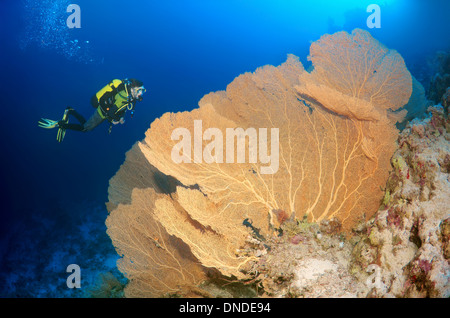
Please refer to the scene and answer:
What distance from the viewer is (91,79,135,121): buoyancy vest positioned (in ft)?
18.4

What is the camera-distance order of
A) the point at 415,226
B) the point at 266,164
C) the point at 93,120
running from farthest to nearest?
the point at 93,120 < the point at 266,164 < the point at 415,226

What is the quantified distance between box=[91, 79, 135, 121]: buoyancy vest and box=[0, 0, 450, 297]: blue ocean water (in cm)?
507

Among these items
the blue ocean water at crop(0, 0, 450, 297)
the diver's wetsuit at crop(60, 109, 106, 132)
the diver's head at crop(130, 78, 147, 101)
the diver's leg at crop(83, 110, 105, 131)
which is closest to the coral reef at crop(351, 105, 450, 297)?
the diver's head at crop(130, 78, 147, 101)

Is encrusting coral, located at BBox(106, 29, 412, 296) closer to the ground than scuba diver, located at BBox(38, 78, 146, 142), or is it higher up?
closer to the ground

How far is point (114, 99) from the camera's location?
579 cm

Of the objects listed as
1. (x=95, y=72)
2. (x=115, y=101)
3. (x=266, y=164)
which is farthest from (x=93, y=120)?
(x=95, y=72)

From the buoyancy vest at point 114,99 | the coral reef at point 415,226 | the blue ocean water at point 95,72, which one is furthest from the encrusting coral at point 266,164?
the blue ocean water at point 95,72

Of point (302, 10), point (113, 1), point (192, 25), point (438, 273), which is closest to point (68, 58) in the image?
point (113, 1)

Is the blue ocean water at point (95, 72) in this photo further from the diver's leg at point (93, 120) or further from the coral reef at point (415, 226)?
the coral reef at point (415, 226)

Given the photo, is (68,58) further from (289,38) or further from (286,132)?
(289,38)

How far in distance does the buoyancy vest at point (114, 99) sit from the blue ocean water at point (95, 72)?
16.6 feet

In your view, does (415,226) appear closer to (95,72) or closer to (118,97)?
(118,97)

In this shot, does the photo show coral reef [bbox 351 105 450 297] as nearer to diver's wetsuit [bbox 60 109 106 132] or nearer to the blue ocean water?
diver's wetsuit [bbox 60 109 106 132]

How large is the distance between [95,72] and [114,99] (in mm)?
38130
